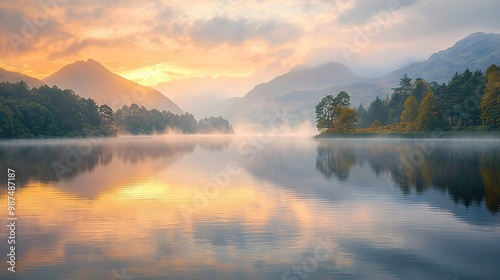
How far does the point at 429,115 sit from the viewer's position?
143500 mm

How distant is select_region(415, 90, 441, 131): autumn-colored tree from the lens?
469 ft

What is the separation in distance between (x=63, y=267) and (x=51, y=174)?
107 ft

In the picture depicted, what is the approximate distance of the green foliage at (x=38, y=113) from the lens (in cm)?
15525

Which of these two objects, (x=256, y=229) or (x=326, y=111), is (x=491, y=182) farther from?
(x=326, y=111)

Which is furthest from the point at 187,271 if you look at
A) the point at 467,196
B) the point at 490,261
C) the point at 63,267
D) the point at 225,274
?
the point at 467,196

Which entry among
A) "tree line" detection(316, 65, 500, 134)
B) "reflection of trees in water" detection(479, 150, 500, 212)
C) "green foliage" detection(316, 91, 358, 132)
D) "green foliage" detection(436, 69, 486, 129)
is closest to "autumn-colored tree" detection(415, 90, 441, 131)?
"tree line" detection(316, 65, 500, 134)

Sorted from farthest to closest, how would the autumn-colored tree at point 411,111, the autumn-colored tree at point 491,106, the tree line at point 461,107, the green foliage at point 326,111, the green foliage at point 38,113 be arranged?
the green foliage at point 326,111
the autumn-colored tree at point 411,111
the green foliage at point 38,113
the tree line at point 461,107
the autumn-colored tree at point 491,106

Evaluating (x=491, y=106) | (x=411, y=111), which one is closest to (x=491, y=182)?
(x=491, y=106)

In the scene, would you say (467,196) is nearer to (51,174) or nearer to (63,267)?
(63,267)

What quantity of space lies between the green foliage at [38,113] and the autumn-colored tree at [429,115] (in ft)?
415

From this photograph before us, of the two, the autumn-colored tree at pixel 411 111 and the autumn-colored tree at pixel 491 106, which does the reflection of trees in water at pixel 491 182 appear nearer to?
Result: the autumn-colored tree at pixel 491 106

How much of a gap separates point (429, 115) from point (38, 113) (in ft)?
424

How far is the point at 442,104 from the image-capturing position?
144625 millimetres

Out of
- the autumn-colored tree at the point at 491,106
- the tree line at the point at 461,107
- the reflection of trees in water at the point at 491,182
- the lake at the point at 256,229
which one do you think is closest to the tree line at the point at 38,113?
the tree line at the point at 461,107
